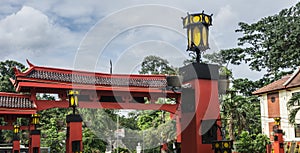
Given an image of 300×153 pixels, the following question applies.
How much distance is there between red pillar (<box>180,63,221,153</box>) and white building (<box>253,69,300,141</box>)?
45.3 feet

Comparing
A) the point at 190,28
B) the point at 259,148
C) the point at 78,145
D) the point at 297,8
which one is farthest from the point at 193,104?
the point at 297,8

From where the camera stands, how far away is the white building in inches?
645

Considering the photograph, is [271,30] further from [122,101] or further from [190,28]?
[190,28]

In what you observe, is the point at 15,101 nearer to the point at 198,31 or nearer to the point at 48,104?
the point at 48,104

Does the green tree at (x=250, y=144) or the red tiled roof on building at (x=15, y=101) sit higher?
the red tiled roof on building at (x=15, y=101)

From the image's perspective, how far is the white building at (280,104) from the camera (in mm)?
16375

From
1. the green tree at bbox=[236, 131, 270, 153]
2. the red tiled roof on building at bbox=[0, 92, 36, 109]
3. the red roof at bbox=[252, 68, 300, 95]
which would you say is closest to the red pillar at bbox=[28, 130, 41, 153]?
the red tiled roof on building at bbox=[0, 92, 36, 109]

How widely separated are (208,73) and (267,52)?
20.4m

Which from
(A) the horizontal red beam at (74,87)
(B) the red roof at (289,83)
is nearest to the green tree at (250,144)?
(B) the red roof at (289,83)

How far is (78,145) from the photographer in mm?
6617

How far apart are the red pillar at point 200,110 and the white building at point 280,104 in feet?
45.3

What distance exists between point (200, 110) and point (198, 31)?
2.82 feet

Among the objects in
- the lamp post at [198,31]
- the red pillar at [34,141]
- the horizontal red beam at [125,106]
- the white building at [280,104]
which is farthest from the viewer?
the white building at [280,104]

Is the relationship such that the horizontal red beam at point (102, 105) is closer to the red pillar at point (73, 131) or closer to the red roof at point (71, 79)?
the red roof at point (71, 79)
